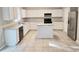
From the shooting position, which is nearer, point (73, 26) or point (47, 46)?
point (47, 46)

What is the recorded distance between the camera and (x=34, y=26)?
0.86m

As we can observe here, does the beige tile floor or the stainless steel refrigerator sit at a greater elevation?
the stainless steel refrigerator

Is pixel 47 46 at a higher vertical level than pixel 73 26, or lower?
lower

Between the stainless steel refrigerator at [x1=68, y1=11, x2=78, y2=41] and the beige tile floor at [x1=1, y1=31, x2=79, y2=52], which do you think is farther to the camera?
the stainless steel refrigerator at [x1=68, y1=11, x2=78, y2=41]

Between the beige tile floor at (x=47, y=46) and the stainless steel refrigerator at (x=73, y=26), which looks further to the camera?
the stainless steel refrigerator at (x=73, y=26)

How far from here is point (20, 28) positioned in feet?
2.82

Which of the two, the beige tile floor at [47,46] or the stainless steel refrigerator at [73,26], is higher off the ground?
the stainless steel refrigerator at [73,26]
